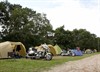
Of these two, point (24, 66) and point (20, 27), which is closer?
point (24, 66)

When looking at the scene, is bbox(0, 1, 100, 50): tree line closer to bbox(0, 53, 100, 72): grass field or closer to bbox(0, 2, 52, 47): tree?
bbox(0, 2, 52, 47): tree

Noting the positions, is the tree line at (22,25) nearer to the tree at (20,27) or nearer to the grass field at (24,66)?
the tree at (20,27)

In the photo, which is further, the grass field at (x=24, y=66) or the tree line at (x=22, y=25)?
the tree line at (x=22, y=25)

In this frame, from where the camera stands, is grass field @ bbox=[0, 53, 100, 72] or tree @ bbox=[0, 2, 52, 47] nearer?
grass field @ bbox=[0, 53, 100, 72]

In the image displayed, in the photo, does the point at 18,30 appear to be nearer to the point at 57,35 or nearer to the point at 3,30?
the point at 3,30

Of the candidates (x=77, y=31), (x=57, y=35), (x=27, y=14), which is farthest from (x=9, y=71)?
(x=77, y=31)

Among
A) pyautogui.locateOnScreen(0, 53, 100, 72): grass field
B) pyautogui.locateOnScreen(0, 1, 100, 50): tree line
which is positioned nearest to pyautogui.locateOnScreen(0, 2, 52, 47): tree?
pyautogui.locateOnScreen(0, 1, 100, 50): tree line

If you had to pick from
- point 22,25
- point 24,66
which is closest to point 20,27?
point 22,25

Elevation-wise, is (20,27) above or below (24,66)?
above

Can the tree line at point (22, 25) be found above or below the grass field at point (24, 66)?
above

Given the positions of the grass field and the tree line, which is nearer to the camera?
the grass field

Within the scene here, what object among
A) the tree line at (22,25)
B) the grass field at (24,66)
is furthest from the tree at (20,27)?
the grass field at (24,66)

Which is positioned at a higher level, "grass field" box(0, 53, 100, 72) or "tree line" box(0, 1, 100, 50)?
"tree line" box(0, 1, 100, 50)

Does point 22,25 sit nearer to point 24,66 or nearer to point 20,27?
point 20,27
